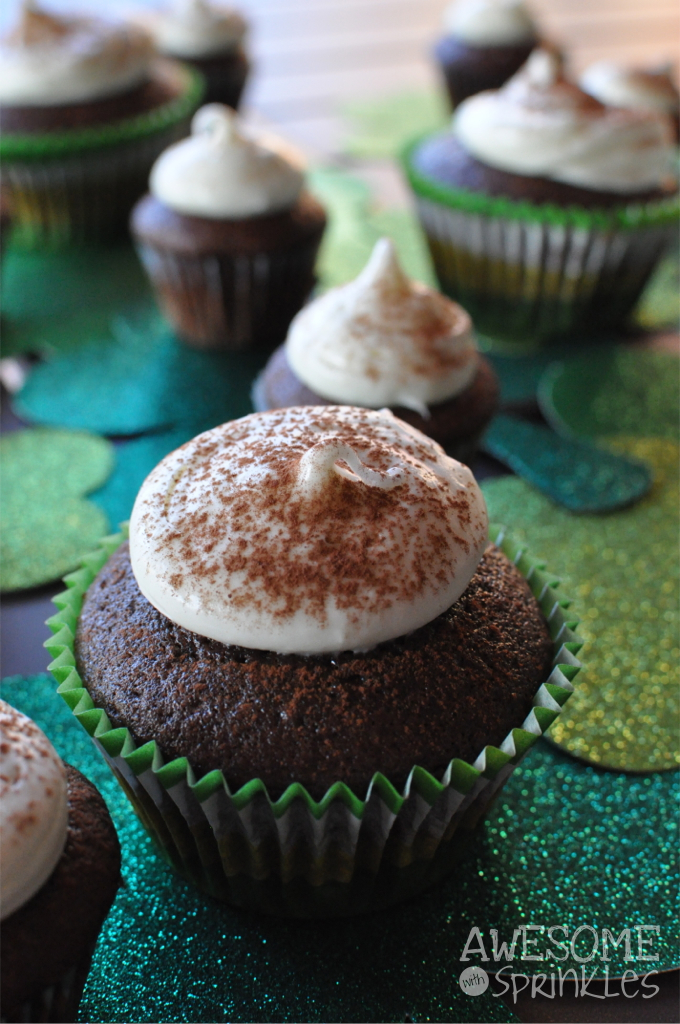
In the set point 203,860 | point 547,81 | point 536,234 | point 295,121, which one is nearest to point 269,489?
point 203,860

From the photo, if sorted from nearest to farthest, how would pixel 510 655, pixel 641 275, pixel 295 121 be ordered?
pixel 510 655, pixel 641 275, pixel 295 121

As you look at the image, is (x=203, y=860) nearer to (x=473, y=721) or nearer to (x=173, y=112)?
(x=473, y=721)

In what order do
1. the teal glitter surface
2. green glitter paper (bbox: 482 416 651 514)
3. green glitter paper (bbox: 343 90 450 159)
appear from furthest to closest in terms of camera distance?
green glitter paper (bbox: 343 90 450 159), green glitter paper (bbox: 482 416 651 514), the teal glitter surface

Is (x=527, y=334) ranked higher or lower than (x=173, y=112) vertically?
lower

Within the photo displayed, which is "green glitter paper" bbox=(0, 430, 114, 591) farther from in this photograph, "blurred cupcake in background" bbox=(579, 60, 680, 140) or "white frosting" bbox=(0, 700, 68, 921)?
"blurred cupcake in background" bbox=(579, 60, 680, 140)

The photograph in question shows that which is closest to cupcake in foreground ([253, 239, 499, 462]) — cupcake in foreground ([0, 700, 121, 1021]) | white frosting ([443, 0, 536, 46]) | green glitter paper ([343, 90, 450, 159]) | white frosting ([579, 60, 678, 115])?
cupcake in foreground ([0, 700, 121, 1021])

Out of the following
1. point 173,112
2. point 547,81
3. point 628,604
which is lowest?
point 628,604

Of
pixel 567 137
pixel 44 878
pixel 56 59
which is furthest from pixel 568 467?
pixel 56 59

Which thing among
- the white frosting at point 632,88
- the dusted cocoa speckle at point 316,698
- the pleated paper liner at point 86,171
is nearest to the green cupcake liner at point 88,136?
the pleated paper liner at point 86,171
